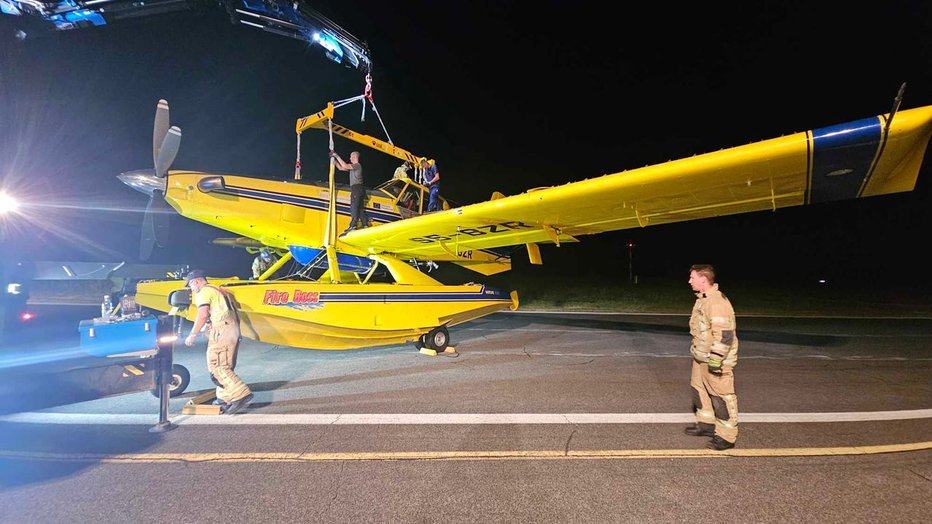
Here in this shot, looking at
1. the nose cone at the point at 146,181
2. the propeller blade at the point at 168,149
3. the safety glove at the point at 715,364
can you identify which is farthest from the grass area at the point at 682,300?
the safety glove at the point at 715,364

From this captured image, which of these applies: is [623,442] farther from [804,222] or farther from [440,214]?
[804,222]

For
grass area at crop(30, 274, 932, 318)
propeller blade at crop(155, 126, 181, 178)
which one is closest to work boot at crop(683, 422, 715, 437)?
propeller blade at crop(155, 126, 181, 178)

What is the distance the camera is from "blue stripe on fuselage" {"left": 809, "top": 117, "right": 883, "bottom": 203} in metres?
3.27

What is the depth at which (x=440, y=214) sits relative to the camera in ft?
20.1

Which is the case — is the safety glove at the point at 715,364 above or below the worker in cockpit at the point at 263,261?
below

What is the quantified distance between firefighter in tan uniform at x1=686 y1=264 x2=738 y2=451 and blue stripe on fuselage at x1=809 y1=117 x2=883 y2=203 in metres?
1.43

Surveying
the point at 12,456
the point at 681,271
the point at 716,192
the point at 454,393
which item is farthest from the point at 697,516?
the point at 681,271

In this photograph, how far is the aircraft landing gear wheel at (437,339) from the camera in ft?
25.5

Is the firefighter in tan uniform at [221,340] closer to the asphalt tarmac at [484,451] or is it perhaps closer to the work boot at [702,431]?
the asphalt tarmac at [484,451]

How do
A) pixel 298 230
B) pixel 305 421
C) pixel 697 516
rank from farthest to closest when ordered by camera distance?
1. pixel 298 230
2. pixel 305 421
3. pixel 697 516

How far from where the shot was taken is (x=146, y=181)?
22.1 feet

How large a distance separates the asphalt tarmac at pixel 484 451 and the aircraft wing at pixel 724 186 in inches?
94.6

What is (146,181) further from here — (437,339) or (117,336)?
(437,339)

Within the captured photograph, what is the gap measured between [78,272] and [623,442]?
33.5 ft
